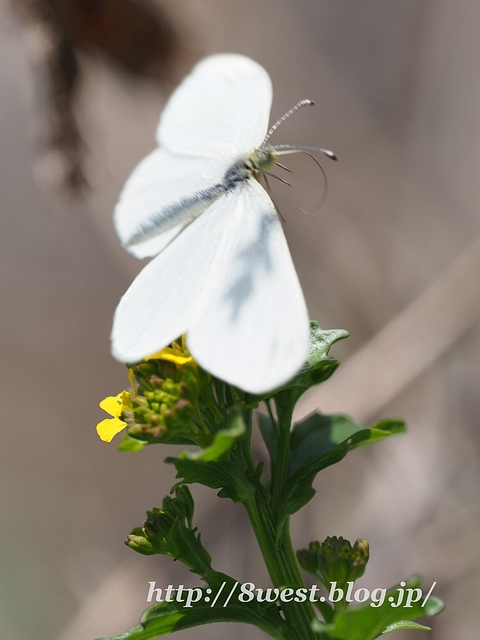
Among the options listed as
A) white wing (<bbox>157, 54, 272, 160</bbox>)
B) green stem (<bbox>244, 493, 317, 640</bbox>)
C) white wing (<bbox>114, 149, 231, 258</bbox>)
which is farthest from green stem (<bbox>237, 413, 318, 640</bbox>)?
white wing (<bbox>157, 54, 272, 160</bbox>)

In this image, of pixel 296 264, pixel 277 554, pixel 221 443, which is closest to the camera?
pixel 221 443

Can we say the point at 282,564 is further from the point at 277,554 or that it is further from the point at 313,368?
the point at 313,368

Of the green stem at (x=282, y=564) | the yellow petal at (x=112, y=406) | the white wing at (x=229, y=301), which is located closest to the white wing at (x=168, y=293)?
the white wing at (x=229, y=301)

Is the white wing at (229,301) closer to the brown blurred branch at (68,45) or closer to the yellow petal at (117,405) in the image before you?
the yellow petal at (117,405)

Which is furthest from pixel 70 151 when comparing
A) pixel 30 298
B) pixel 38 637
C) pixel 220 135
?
pixel 38 637

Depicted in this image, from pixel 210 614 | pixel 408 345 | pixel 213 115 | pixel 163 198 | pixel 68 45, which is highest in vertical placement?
pixel 68 45

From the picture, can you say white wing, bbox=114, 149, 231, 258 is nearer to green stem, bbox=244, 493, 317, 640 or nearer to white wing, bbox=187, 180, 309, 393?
white wing, bbox=187, 180, 309, 393

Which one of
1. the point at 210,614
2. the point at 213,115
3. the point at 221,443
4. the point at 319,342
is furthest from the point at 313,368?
the point at 213,115

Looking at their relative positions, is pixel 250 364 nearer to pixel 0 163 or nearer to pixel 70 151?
pixel 70 151
